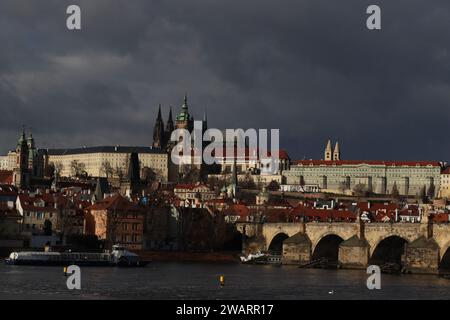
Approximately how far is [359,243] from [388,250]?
7.76 ft

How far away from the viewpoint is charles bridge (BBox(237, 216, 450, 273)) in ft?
256

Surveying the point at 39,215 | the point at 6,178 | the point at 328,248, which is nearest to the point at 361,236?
the point at 328,248

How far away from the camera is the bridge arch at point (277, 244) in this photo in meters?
99.7

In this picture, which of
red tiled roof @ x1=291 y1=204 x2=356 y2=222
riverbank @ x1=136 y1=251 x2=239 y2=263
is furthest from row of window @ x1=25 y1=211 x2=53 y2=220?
red tiled roof @ x1=291 y1=204 x2=356 y2=222

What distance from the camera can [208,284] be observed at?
63.3 m

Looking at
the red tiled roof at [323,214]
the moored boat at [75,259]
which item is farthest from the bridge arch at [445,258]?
the red tiled roof at [323,214]

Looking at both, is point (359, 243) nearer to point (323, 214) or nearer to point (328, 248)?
point (328, 248)

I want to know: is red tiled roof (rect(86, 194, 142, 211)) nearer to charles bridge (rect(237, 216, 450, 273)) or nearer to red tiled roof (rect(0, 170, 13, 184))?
charles bridge (rect(237, 216, 450, 273))

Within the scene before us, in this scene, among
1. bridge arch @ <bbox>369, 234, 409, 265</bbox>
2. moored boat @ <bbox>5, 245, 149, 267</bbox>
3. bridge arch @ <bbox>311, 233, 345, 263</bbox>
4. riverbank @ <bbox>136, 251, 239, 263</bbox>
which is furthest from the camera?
riverbank @ <bbox>136, 251, 239, 263</bbox>

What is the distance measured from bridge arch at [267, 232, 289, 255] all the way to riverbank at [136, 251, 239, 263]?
3380 mm

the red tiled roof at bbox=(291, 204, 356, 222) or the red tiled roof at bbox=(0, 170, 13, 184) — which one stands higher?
the red tiled roof at bbox=(0, 170, 13, 184)

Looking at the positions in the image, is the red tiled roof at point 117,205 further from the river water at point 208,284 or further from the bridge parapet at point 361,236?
the river water at point 208,284
